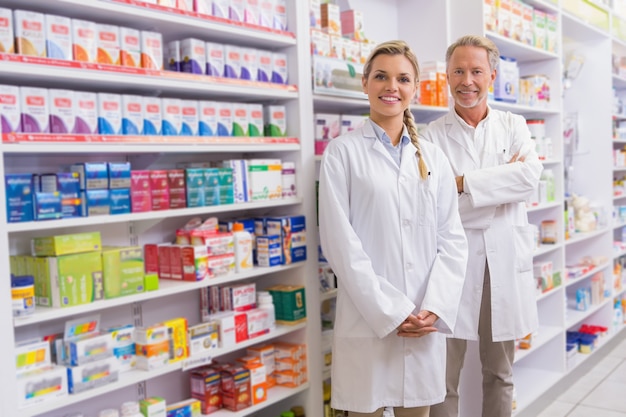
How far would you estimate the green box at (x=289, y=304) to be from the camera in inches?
124

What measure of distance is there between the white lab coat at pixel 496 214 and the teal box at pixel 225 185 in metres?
1.09

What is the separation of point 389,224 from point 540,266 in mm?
2551

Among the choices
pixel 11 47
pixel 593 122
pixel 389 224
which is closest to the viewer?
pixel 11 47

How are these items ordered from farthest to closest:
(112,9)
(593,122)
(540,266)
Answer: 1. (593,122)
2. (540,266)
3. (112,9)

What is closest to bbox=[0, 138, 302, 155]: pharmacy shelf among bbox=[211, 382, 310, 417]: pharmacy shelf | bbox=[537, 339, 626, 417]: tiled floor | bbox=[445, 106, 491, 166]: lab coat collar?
bbox=[445, 106, 491, 166]: lab coat collar

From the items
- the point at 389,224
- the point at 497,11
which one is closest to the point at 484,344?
the point at 389,224

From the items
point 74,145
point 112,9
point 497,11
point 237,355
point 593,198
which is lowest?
point 237,355

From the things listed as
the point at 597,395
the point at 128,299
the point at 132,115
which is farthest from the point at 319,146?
the point at 597,395

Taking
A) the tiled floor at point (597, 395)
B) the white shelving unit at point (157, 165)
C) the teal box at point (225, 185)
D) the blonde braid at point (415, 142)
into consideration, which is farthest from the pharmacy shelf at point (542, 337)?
the teal box at point (225, 185)

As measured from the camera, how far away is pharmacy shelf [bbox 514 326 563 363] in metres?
4.48

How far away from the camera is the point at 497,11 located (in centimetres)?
425

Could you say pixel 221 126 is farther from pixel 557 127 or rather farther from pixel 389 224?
pixel 557 127

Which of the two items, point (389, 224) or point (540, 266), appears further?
point (540, 266)

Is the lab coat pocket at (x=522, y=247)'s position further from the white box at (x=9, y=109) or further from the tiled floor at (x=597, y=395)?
the white box at (x=9, y=109)
